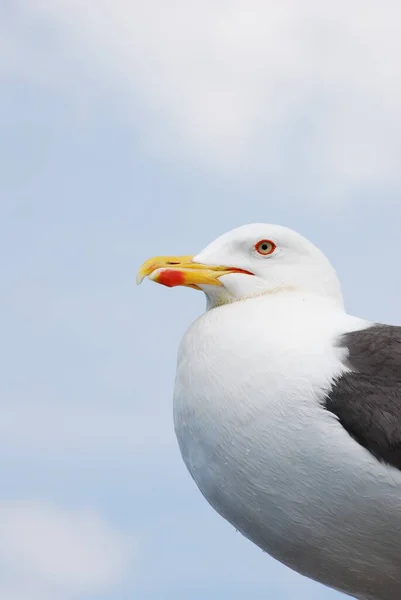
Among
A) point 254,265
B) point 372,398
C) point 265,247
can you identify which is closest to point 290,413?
point 372,398

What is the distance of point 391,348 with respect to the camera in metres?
6.79

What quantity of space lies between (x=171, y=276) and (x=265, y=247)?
68 centimetres

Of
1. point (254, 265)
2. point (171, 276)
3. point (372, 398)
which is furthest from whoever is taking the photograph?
point (254, 265)

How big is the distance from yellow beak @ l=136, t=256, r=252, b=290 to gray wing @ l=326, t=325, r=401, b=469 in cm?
98

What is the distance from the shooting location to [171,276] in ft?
23.4

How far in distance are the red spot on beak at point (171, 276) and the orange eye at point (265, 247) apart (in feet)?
1.82

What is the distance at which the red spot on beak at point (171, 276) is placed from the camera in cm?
713

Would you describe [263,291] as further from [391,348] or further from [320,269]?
[391,348]

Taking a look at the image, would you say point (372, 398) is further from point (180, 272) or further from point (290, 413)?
point (180, 272)

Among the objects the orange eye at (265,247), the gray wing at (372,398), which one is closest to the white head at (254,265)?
the orange eye at (265,247)

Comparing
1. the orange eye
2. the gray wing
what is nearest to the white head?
the orange eye

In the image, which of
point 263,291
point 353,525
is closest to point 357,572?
point 353,525

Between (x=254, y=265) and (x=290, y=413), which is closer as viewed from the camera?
(x=290, y=413)

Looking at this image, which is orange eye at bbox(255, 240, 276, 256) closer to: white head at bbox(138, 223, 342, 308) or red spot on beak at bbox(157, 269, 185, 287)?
white head at bbox(138, 223, 342, 308)
